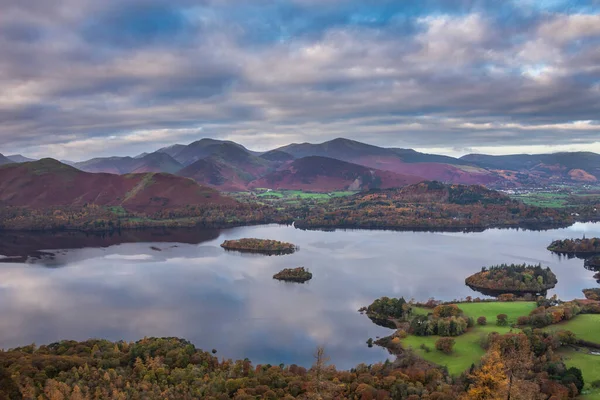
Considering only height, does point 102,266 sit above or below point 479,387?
below

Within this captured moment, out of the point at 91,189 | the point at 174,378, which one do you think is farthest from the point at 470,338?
the point at 91,189

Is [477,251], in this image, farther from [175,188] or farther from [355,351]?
[175,188]

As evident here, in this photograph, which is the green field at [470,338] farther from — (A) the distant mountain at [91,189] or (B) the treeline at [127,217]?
(A) the distant mountain at [91,189]

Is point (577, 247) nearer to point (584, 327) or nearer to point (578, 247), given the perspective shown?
point (578, 247)

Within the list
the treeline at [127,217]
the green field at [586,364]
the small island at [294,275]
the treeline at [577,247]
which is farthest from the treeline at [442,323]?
the treeline at [127,217]

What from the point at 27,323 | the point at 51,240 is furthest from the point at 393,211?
the point at 27,323

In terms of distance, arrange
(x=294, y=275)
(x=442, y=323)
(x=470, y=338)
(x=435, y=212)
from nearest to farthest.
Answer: (x=470, y=338) < (x=442, y=323) < (x=294, y=275) < (x=435, y=212)
